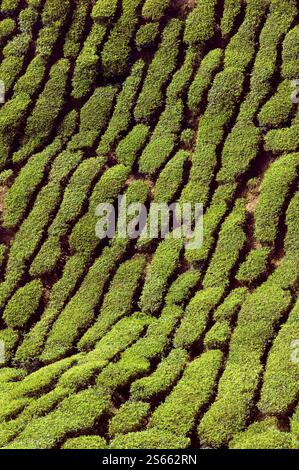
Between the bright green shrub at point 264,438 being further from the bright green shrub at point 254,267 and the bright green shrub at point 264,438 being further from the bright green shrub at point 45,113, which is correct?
the bright green shrub at point 45,113

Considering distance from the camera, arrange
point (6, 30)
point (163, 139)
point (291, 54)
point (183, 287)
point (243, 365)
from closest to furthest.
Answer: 1. point (243, 365)
2. point (183, 287)
3. point (291, 54)
4. point (163, 139)
5. point (6, 30)

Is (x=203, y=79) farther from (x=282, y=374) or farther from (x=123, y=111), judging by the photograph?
(x=282, y=374)

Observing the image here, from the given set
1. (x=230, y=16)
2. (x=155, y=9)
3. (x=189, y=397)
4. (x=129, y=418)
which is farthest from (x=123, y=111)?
(x=129, y=418)

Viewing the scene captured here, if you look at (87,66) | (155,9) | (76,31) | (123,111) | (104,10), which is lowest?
(123,111)

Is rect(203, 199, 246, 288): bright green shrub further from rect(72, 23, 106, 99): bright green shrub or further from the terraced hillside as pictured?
rect(72, 23, 106, 99): bright green shrub
